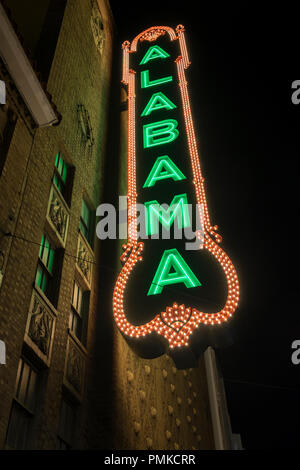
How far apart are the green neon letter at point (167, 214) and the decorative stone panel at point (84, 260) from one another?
1.96 meters

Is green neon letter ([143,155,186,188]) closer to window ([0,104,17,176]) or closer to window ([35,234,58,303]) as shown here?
window ([35,234,58,303])

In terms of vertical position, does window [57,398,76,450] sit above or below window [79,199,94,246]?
below

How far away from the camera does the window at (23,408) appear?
24.8 ft

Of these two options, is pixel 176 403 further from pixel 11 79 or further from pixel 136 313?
pixel 11 79

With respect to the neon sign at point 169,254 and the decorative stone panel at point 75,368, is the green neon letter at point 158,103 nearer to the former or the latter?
the neon sign at point 169,254

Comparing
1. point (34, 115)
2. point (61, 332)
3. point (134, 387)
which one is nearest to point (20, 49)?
point (34, 115)

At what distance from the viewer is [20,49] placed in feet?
31.9

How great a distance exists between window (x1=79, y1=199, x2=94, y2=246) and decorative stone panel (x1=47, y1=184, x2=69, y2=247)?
1.30 meters

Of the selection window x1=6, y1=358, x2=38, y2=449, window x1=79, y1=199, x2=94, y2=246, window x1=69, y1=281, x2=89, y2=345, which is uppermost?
window x1=79, y1=199, x2=94, y2=246

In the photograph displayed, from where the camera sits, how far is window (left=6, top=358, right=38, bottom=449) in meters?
7.57

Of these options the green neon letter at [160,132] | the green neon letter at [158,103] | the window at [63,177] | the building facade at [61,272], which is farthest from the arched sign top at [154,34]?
the window at [63,177]

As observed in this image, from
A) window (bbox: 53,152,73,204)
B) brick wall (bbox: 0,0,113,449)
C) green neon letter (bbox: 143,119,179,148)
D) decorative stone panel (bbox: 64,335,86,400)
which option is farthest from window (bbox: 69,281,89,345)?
green neon letter (bbox: 143,119,179,148)

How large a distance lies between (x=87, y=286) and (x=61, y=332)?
7.74 feet

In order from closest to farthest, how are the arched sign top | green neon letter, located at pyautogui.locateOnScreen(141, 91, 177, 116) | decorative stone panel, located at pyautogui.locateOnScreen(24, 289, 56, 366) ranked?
decorative stone panel, located at pyautogui.locateOnScreen(24, 289, 56, 366) < green neon letter, located at pyautogui.locateOnScreen(141, 91, 177, 116) < the arched sign top
